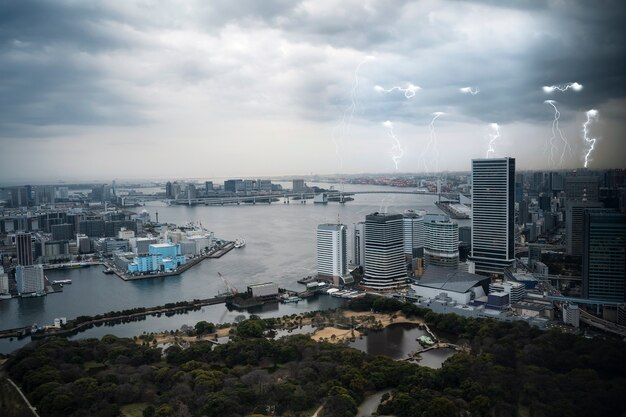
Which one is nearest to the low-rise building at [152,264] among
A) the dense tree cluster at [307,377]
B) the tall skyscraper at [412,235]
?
the tall skyscraper at [412,235]

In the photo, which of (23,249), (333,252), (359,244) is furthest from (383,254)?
(23,249)

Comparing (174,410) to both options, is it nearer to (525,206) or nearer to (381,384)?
(381,384)

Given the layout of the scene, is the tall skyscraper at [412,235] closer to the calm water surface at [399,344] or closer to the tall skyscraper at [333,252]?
the tall skyscraper at [333,252]

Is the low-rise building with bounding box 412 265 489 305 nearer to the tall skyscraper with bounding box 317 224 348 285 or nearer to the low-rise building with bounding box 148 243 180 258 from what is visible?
the tall skyscraper with bounding box 317 224 348 285

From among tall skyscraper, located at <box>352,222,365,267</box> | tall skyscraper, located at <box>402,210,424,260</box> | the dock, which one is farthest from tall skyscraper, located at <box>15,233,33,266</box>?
tall skyscraper, located at <box>402,210,424,260</box>

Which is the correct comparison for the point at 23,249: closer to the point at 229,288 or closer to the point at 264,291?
the point at 229,288

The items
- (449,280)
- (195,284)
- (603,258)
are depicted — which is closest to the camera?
(603,258)
